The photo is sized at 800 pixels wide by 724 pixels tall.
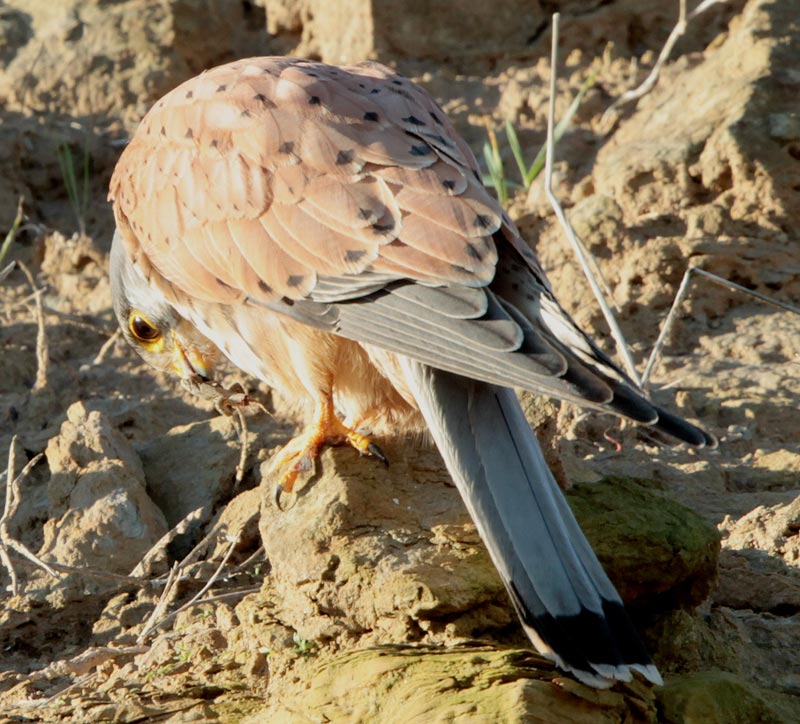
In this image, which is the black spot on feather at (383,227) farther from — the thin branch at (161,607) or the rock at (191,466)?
the rock at (191,466)

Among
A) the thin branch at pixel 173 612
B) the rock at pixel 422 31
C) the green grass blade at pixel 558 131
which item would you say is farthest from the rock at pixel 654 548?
the rock at pixel 422 31

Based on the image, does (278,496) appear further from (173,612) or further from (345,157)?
(345,157)

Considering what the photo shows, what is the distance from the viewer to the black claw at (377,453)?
132 inches

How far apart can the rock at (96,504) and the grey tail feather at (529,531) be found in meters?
1.25

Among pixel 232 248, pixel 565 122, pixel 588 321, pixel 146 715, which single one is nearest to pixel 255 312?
pixel 232 248

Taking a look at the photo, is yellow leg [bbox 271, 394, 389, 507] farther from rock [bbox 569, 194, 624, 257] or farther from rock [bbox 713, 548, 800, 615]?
rock [bbox 569, 194, 624, 257]

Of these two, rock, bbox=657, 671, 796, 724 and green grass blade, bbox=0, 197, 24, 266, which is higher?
green grass blade, bbox=0, 197, 24, 266

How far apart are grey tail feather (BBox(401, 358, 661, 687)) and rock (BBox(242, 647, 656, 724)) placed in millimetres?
70

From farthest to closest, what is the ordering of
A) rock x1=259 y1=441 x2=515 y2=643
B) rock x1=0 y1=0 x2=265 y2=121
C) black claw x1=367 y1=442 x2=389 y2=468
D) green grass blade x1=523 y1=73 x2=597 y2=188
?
rock x1=0 y1=0 x2=265 y2=121
green grass blade x1=523 y1=73 x2=597 y2=188
black claw x1=367 y1=442 x2=389 y2=468
rock x1=259 y1=441 x2=515 y2=643

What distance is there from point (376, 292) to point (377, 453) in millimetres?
511

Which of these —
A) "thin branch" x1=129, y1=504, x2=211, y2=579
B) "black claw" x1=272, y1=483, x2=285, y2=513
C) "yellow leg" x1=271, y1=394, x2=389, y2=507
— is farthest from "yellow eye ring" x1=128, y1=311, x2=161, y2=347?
"black claw" x1=272, y1=483, x2=285, y2=513

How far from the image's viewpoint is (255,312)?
346 centimetres

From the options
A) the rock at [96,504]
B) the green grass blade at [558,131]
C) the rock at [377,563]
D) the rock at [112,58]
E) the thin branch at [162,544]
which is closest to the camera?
the rock at [377,563]

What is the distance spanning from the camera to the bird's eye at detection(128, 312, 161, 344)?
404cm
